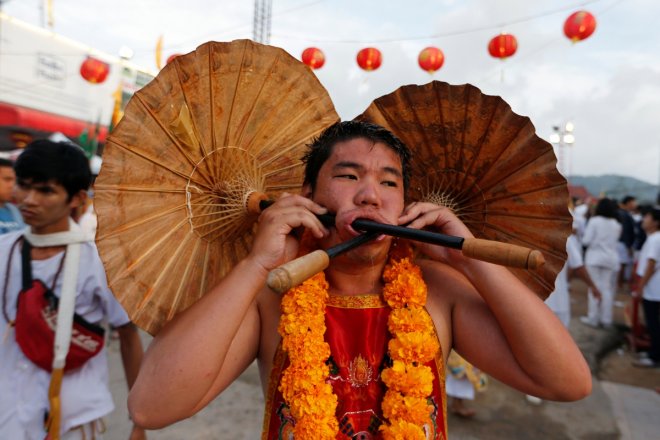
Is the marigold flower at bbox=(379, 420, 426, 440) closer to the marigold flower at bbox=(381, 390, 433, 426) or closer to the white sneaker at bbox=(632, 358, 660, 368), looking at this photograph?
the marigold flower at bbox=(381, 390, 433, 426)

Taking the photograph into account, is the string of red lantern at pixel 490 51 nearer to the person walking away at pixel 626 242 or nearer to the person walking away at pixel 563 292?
the person walking away at pixel 563 292

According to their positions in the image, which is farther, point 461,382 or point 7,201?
point 461,382

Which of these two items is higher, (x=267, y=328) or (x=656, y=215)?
(x=656, y=215)

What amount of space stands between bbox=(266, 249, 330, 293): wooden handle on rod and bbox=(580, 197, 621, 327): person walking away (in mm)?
7175

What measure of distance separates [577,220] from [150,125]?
10869 mm

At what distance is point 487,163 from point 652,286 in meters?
5.30

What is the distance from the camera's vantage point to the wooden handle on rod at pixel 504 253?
105 centimetres

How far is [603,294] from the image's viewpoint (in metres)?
7.00

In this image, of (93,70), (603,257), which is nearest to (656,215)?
(603,257)

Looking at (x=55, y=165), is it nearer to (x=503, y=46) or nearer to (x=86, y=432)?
(x=86, y=432)

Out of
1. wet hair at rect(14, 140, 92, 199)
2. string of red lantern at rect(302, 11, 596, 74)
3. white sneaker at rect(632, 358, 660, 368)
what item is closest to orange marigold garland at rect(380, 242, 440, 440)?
wet hair at rect(14, 140, 92, 199)

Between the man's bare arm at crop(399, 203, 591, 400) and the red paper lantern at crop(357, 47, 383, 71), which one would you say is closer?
the man's bare arm at crop(399, 203, 591, 400)

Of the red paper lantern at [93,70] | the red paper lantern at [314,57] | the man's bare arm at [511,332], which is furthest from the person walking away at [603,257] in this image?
the red paper lantern at [93,70]

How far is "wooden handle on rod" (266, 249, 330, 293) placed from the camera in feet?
3.20
